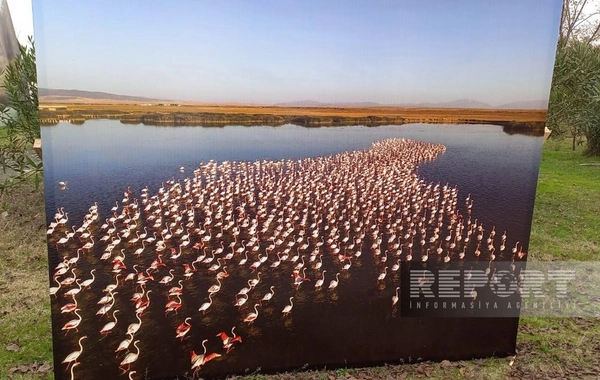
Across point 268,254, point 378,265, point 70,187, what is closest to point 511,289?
point 378,265

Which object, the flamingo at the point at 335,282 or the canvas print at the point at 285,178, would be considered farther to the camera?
the flamingo at the point at 335,282

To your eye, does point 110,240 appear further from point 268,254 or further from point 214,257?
point 268,254

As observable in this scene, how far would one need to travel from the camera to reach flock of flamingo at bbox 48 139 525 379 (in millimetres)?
2682

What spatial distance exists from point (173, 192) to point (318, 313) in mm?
1374

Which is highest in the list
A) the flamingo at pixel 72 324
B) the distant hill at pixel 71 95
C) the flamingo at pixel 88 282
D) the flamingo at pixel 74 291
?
the distant hill at pixel 71 95

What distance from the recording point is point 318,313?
308 cm

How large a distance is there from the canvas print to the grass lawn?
140 mm

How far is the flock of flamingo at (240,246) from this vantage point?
106 inches

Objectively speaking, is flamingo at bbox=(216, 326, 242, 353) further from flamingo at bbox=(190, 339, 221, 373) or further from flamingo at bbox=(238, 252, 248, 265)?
flamingo at bbox=(238, 252, 248, 265)

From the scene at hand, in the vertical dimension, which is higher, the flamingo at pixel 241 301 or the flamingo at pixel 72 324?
the flamingo at pixel 241 301

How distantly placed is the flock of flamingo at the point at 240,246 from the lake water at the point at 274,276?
20mm

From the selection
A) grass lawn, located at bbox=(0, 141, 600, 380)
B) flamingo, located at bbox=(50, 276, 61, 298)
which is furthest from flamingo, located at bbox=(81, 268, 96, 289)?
grass lawn, located at bbox=(0, 141, 600, 380)

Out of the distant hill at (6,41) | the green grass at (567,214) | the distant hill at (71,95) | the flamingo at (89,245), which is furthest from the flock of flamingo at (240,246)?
the distant hill at (6,41)

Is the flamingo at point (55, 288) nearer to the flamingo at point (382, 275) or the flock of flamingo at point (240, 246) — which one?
the flock of flamingo at point (240, 246)
